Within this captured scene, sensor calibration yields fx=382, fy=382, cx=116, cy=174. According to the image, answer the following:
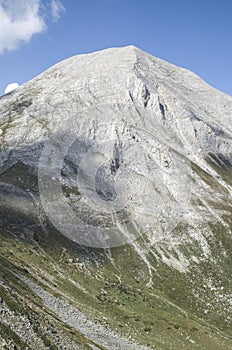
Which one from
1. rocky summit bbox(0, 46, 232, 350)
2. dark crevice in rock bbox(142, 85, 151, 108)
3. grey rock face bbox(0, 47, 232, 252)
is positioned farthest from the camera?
dark crevice in rock bbox(142, 85, 151, 108)

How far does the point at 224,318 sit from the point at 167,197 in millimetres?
48887

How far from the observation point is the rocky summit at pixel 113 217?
51.1 m

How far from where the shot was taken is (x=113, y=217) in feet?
332

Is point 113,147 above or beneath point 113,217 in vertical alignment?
above

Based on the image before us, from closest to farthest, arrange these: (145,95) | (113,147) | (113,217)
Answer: (113,217) → (113,147) → (145,95)

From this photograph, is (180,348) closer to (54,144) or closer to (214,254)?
(214,254)

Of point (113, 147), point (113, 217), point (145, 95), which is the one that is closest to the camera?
point (113, 217)

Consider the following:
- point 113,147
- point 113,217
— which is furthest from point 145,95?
point 113,217

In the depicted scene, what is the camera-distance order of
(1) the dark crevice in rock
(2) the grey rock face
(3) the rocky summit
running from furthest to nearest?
(1) the dark crevice in rock, (2) the grey rock face, (3) the rocky summit

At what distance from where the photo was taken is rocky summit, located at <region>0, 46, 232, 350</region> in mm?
51062

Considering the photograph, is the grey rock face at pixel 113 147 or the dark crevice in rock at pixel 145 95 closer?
the grey rock face at pixel 113 147

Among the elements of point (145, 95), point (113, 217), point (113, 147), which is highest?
point (145, 95)

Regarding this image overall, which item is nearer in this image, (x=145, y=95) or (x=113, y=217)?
(x=113, y=217)

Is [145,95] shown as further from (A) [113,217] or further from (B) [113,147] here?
(A) [113,217]
